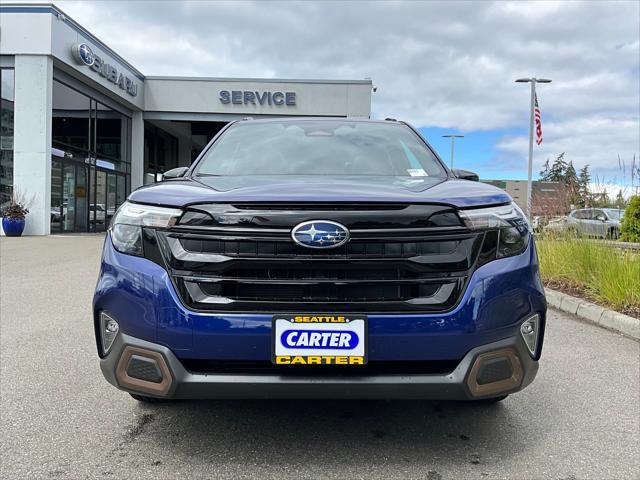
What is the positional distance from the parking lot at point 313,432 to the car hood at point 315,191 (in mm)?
1111

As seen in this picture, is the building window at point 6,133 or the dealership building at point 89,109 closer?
the dealership building at point 89,109

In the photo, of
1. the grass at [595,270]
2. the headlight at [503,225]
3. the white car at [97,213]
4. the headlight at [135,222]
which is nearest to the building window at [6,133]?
the white car at [97,213]

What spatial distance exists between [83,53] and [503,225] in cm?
1797

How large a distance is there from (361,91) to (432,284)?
69.6ft

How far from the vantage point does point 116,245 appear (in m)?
2.20

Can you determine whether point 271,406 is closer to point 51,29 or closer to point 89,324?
point 89,324

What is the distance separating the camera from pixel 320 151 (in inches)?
128

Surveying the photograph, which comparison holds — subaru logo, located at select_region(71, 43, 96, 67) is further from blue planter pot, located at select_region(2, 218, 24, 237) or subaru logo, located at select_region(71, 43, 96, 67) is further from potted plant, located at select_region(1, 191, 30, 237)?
blue planter pot, located at select_region(2, 218, 24, 237)

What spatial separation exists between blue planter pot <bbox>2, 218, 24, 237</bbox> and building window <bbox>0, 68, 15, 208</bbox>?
3.27 feet

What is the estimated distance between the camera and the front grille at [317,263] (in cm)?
202

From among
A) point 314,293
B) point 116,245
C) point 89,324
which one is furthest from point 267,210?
point 89,324

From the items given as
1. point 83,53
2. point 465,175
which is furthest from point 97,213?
point 465,175

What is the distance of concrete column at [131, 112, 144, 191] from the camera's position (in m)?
22.8

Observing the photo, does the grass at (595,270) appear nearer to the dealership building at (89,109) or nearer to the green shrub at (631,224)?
the green shrub at (631,224)
